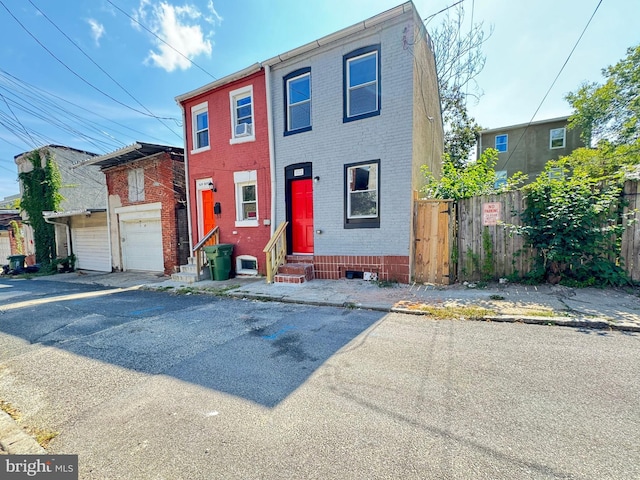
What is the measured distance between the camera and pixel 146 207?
40.2ft

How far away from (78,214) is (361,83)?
49.1ft

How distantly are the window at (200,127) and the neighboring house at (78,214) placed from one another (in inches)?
243

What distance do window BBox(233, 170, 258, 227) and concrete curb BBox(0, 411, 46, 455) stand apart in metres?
7.62

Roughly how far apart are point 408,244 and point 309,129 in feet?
14.5

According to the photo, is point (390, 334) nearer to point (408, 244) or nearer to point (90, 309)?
point (408, 244)

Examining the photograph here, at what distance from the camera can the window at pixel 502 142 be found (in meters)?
20.9

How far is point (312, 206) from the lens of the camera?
8984mm

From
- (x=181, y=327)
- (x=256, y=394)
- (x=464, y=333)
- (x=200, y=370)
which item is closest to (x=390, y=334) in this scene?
(x=464, y=333)

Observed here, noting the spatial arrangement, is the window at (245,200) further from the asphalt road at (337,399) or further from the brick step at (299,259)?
the asphalt road at (337,399)

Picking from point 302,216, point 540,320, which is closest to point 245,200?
point 302,216

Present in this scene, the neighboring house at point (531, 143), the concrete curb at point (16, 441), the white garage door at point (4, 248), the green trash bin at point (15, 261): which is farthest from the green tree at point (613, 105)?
the white garage door at point (4, 248)

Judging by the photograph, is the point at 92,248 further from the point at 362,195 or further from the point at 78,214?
the point at 362,195

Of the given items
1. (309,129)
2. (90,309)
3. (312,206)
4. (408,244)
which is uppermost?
(309,129)

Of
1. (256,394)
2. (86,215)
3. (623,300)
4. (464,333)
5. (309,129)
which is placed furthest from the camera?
(86,215)
